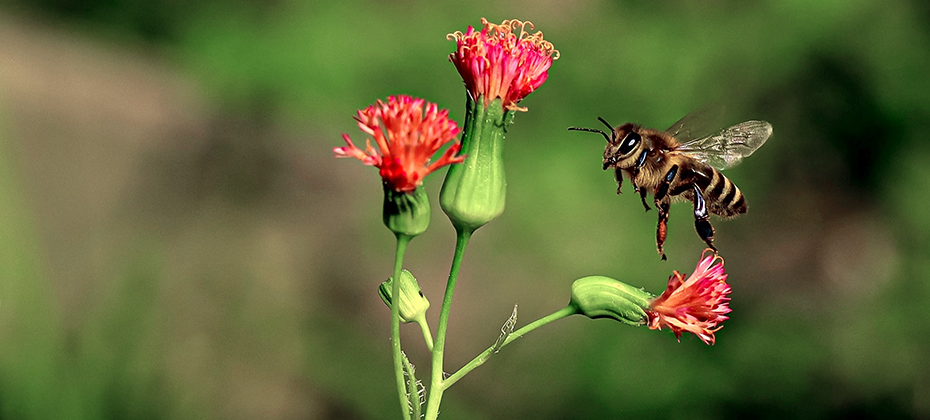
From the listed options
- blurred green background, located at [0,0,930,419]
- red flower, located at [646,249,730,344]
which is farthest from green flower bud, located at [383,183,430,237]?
blurred green background, located at [0,0,930,419]

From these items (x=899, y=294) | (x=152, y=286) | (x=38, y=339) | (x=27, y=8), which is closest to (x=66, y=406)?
(x=38, y=339)

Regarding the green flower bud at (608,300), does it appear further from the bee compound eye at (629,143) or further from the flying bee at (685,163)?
the bee compound eye at (629,143)

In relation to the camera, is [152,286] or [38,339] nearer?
[38,339]

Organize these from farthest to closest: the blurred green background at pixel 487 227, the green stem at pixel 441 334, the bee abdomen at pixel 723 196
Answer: the blurred green background at pixel 487 227 < the bee abdomen at pixel 723 196 < the green stem at pixel 441 334

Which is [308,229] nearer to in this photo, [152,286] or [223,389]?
[223,389]

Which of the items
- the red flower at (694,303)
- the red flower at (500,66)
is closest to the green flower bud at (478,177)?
the red flower at (500,66)

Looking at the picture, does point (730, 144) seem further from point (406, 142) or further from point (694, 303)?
point (406, 142)

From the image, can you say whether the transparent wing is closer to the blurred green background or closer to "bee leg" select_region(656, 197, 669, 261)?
"bee leg" select_region(656, 197, 669, 261)
